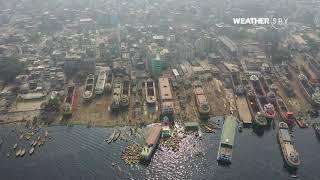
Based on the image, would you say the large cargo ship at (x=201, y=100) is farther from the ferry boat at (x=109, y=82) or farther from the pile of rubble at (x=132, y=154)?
the ferry boat at (x=109, y=82)

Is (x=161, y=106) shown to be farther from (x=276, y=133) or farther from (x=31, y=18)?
(x=31, y=18)

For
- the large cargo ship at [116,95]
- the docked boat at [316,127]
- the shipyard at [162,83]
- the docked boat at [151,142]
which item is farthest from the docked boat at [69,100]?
the docked boat at [316,127]

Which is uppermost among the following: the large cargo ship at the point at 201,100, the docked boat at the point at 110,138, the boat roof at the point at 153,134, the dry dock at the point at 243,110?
the boat roof at the point at 153,134

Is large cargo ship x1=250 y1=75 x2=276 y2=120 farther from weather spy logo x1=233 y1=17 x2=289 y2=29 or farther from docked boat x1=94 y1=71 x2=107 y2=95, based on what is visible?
weather spy logo x1=233 y1=17 x2=289 y2=29

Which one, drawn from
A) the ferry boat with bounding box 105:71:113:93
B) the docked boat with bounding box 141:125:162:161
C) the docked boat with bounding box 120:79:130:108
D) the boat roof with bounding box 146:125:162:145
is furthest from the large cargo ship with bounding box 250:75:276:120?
the ferry boat with bounding box 105:71:113:93

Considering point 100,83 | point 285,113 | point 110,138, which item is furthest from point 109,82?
point 285,113

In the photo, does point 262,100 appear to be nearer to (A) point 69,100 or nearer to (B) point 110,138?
(B) point 110,138

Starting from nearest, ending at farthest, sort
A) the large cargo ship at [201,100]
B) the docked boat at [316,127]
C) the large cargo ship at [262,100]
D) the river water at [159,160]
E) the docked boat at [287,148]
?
the river water at [159,160], the docked boat at [287,148], the docked boat at [316,127], the large cargo ship at [262,100], the large cargo ship at [201,100]
